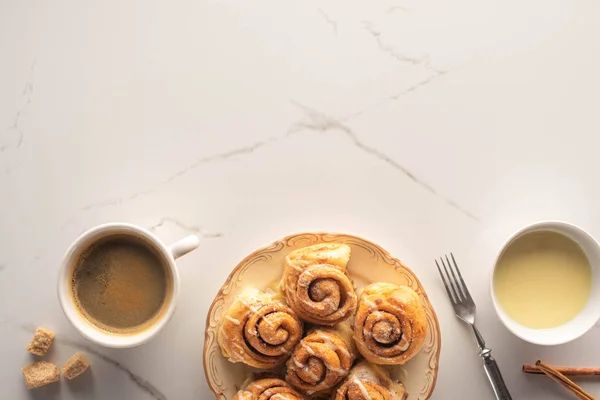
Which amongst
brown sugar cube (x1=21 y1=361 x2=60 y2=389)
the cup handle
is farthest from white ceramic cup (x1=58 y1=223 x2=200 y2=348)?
brown sugar cube (x1=21 y1=361 x2=60 y2=389)

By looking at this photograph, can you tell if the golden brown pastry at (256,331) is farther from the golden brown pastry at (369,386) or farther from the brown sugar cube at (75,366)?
the brown sugar cube at (75,366)

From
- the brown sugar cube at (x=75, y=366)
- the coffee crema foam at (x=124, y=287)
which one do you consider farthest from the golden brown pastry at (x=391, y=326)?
the brown sugar cube at (x=75, y=366)

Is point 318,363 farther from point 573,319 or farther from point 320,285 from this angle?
point 573,319

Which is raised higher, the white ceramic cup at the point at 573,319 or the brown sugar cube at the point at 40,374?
the white ceramic cup at the point at 573,319

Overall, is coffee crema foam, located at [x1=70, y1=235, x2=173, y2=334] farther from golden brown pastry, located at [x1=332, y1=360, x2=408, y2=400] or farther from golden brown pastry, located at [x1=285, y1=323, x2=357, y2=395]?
golden brown pastry, located at [x1=332, y1=360, x2=408, y2=400]

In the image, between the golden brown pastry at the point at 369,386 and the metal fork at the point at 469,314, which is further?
the metal fork at the point at 469,314

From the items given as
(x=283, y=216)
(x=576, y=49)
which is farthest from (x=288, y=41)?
(x=576, y=49)

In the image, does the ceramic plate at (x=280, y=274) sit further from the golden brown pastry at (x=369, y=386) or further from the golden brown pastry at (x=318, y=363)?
the golden brown pastry at (x=318, y=363)

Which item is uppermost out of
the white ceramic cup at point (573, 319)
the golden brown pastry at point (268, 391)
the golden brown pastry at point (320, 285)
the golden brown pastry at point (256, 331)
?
the white ceramic cup at point (573, 319)
